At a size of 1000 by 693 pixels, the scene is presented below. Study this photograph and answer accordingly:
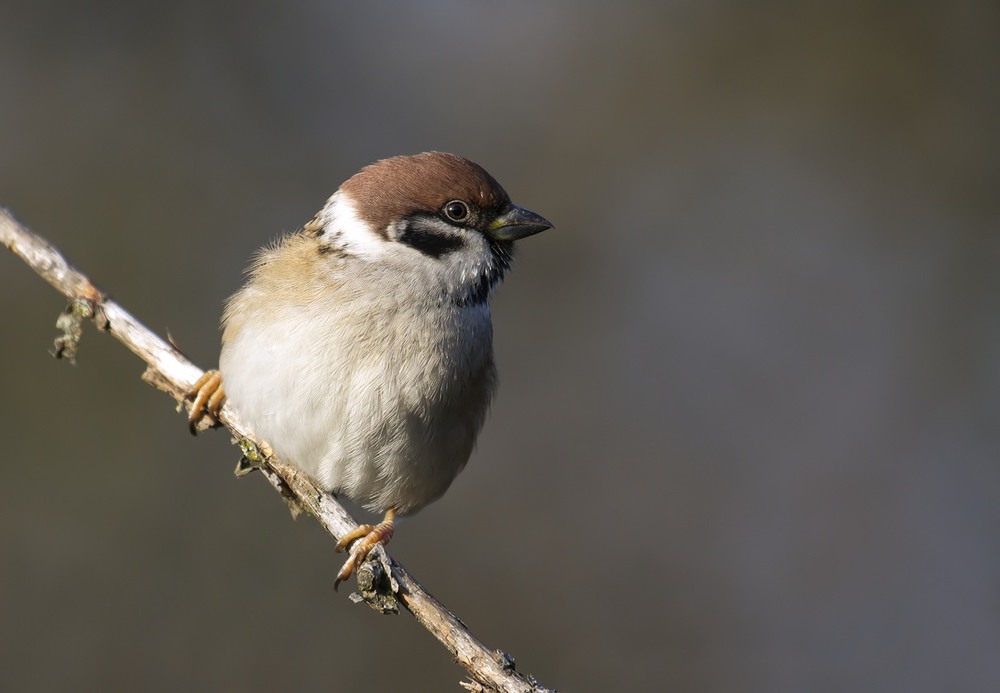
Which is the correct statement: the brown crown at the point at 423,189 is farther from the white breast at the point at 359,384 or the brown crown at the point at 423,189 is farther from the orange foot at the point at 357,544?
the orange foot at the point at 357,544

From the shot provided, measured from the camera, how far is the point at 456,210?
3.72m

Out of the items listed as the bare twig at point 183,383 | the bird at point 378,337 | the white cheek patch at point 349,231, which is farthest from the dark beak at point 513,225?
the bare twig at point 183,383

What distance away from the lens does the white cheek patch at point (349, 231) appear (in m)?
3.66

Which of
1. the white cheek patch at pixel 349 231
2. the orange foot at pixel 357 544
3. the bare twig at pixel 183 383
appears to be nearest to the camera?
the bare twig at pixel 183 383

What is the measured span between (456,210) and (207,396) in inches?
46.9

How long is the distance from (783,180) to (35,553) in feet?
21.2

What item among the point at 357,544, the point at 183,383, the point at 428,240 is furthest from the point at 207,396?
the point at 428,240

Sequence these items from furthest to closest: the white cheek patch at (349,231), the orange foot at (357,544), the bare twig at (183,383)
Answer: the white cheek patch at (349,231) → the orange foot at (357,544) → the bare twig at (183,383)

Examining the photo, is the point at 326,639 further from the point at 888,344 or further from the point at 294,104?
the point at 888,344

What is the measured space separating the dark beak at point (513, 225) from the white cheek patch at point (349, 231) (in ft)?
1.40

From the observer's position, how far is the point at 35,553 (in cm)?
599

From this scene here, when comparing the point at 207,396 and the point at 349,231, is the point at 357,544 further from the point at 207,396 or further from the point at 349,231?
the point at 349,231

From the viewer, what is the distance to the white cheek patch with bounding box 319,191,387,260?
366 cm

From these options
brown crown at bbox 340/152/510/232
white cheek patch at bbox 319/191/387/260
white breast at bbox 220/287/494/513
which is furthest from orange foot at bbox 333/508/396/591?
brown crown at bbox 340/152/510/232
